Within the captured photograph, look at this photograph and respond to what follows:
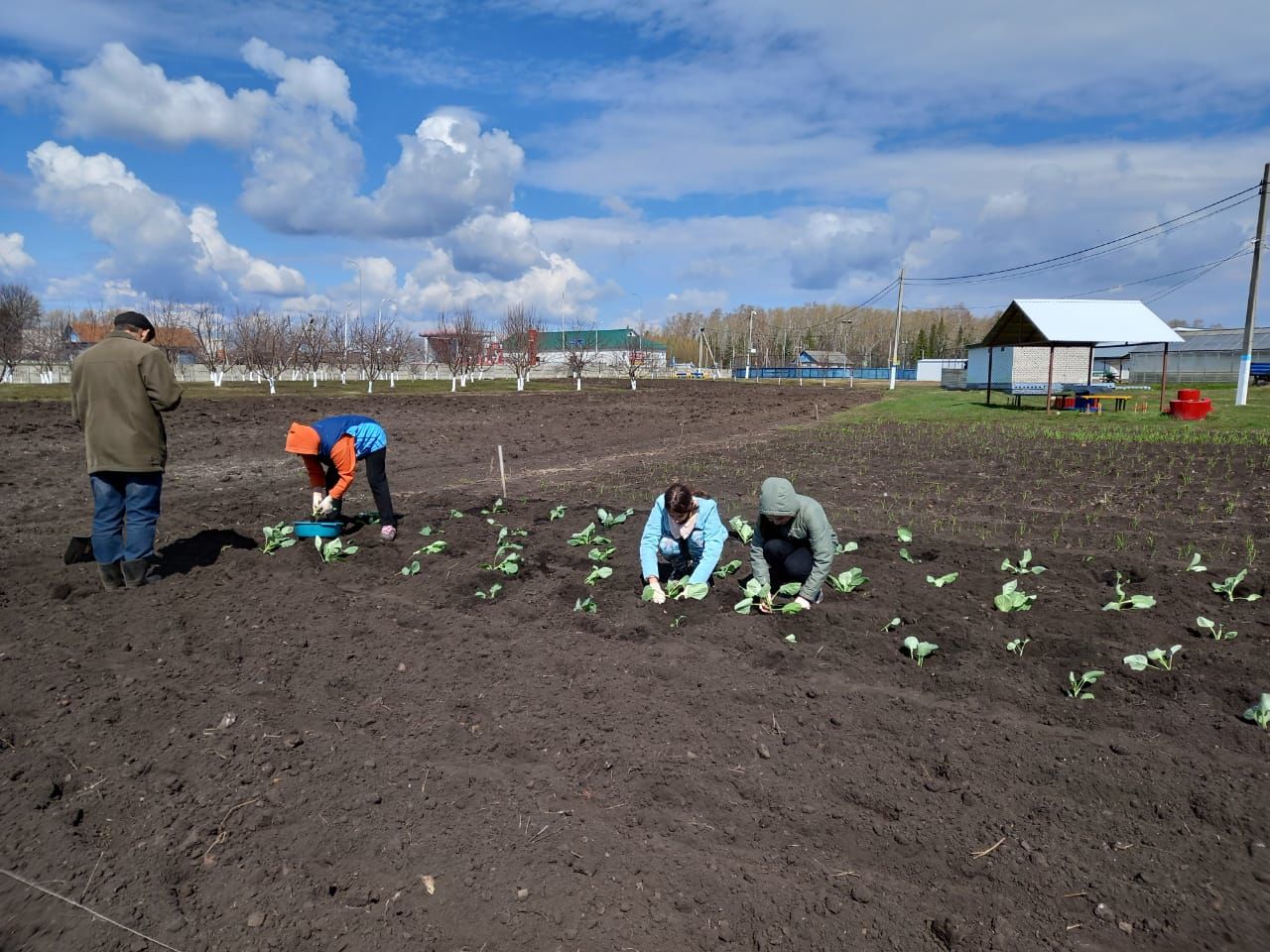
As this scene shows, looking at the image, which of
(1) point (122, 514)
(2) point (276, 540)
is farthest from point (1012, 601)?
(1) point (122, 514)

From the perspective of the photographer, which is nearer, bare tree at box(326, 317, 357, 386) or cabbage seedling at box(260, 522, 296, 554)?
cabbage seedling at box(260, 522, 296, 554)

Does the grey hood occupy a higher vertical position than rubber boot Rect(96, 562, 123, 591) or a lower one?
higher

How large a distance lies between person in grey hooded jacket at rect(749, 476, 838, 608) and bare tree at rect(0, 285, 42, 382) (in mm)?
51625

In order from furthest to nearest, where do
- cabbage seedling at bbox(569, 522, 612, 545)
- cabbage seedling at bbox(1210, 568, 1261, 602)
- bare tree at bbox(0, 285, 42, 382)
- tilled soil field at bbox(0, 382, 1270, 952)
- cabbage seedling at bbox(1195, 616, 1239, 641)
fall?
bare tree at bbox(0, 285, 42, 382)
cabbage seedling at bbox(569, 522, 612, 545)
cabbage seedling at bbox(1210, 568, 1261, 602)
cabbage seedling at bbox(1195, 616, 1239, 641)
tilled soil field at bbox(0, 382, 1270, 952)

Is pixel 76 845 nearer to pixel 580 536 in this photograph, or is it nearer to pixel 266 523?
pixel 580 536

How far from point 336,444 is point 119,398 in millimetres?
1844

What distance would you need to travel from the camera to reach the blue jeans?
6188 millimetres

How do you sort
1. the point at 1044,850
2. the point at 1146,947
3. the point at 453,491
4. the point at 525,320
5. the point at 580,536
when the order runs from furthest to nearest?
the point at 525,320
the point at 453,491
the point at 580,536
the point at 1044,850
the point at 1146,947

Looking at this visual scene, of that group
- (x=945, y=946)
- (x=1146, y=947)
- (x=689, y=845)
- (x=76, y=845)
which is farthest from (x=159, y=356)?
(x=1146, y=947)

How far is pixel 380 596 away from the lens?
251 inches

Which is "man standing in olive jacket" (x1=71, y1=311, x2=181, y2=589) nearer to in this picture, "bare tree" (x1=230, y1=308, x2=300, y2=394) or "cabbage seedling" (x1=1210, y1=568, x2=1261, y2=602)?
"cabbage seedling" (x1=1210, y1=568, x2=1261, y2=602)

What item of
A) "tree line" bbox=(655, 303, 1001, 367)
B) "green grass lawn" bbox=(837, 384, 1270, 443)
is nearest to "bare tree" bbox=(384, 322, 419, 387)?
"green grass lawn" bbox=(837, 384, 1270, 443)

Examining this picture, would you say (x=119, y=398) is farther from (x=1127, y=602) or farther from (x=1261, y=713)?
(x=1127, y=602)

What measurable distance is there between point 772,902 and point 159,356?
582 cm
